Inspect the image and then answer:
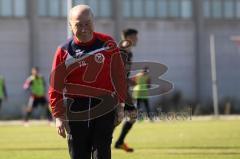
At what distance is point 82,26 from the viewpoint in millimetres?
8453

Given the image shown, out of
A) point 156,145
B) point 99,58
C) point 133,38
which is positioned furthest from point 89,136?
point 156,145

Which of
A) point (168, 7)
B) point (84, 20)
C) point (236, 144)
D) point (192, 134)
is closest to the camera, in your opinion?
point (84, 20)

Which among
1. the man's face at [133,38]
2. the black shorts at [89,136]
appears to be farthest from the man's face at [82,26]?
the man's face at [133,38]

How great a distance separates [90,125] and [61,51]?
2.76 ft

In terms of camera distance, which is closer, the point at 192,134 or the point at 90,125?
the point at 90,125

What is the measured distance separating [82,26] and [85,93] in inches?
29.6

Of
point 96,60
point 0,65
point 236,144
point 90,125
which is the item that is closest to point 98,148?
point 90,125

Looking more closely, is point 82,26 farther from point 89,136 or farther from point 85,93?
point 89,136

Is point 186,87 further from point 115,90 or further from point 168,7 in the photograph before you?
point 115,90

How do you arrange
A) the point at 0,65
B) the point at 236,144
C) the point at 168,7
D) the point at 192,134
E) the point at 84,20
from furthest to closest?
the point at 168,7 → the point at 0,65 → the point at 192,134 → the point at 236,144 → the point at 84,20

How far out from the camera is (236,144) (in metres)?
18.0

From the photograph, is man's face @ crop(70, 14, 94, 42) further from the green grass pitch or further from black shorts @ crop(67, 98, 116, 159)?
the green grass pitch

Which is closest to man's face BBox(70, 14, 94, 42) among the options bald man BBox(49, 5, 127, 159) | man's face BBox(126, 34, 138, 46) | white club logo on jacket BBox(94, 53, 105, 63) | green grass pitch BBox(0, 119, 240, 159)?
bald man BBox(49, 5, 127, 159)

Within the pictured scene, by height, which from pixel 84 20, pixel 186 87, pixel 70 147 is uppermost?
pixel 84 20
